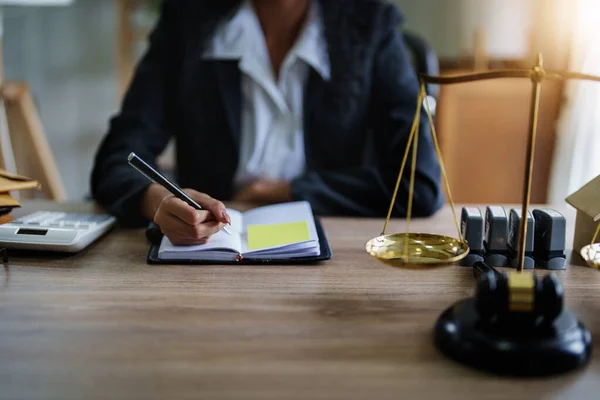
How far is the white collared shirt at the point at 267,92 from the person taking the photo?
1.54 metres

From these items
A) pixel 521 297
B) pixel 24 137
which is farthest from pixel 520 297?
pixel 24 137

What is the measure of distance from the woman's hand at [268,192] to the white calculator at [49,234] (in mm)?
384

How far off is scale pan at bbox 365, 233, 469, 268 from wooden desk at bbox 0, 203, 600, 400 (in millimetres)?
47

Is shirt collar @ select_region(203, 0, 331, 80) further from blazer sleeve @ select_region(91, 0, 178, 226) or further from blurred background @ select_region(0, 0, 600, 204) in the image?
blurred background @ select_region(0, 0, 600, 204)

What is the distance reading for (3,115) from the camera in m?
2.32

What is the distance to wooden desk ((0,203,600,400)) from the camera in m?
0.61

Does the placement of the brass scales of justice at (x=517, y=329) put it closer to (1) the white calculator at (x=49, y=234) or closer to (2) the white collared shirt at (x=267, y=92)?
(1) the white calculator at (x=49, y=234)

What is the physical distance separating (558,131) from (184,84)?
1704 millimetres

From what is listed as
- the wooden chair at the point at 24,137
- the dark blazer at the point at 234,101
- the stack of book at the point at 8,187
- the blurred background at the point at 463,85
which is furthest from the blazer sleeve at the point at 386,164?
the wooden chair at the point at 24,137

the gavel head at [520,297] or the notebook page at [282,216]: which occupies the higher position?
the gavel head at [520,297]

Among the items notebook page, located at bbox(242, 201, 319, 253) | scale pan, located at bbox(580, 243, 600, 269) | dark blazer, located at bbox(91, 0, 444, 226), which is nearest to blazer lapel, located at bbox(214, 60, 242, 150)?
dark blazer, located at bbox(91, 0, 444, 226)

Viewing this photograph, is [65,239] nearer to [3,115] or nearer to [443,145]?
[3,115]

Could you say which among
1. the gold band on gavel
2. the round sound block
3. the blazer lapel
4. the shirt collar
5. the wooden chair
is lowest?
the wooden chair

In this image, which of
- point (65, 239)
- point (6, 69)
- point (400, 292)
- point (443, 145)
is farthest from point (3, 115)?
point (400, 292)
